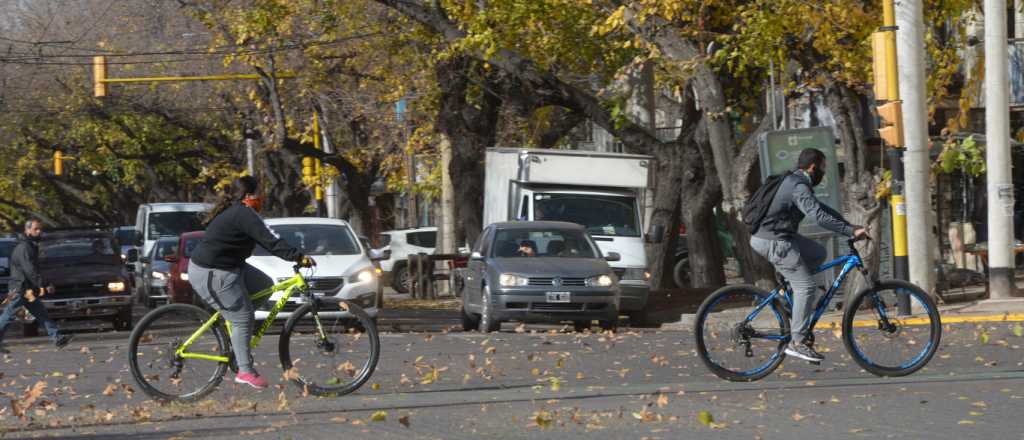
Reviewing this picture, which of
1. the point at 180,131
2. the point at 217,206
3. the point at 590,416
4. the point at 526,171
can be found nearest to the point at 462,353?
the point at 217,206

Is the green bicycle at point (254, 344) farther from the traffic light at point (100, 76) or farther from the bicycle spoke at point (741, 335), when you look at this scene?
the traffic light at point (100, 76)

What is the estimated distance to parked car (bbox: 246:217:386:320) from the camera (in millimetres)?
20266

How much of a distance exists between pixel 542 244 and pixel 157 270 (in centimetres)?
1201

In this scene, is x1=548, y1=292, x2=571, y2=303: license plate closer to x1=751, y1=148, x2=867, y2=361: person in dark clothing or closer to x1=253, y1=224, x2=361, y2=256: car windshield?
x1=253, y1=224, x2=361, y2=256: car windshield

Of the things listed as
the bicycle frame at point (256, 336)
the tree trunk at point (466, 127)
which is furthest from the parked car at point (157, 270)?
the bicycle frame at point (256, 336)

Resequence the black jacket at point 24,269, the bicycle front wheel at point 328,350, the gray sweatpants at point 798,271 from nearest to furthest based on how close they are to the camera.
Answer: the bicycle front wheel at point 328,350 → the gray sweatpants at point 798,271 → the black jacket at point 24,269

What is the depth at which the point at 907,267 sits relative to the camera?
60.4 ft

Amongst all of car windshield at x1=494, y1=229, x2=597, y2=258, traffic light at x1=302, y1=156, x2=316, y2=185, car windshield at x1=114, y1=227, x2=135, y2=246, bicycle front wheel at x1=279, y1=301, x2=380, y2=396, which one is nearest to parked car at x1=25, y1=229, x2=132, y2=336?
car windshield at x1=494, y1=229, x2=597, y2=258

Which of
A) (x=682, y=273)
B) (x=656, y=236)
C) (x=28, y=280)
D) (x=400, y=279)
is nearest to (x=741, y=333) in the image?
(x=28, y=280)

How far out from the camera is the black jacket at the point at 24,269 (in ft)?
65.2

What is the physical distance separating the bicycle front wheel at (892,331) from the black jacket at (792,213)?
51 cm

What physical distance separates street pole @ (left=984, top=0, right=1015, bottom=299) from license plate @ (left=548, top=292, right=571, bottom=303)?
5.03 m

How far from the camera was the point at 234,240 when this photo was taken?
11.4m

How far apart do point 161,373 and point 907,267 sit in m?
9.70
